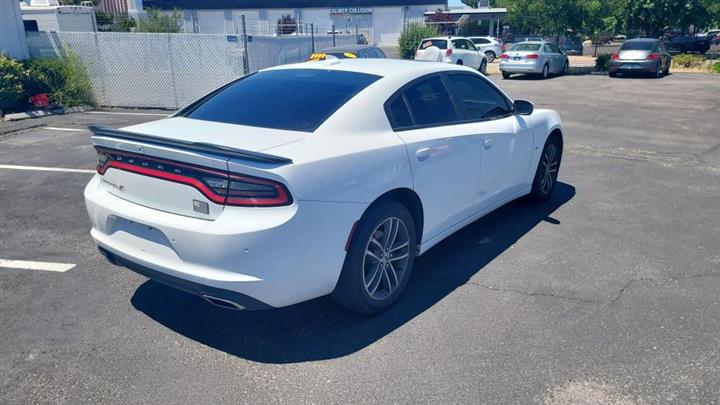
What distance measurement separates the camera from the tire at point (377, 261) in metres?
3.49

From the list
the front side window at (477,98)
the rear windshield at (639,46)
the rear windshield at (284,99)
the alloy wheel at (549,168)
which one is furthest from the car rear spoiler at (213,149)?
the rear windshield at (639,46)

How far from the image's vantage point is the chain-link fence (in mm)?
13211

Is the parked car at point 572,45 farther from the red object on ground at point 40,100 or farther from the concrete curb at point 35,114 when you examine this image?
the red object on ground at point 40,100

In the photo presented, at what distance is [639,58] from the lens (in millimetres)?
21844

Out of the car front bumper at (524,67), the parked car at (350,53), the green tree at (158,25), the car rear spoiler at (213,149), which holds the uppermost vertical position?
the green tree at (158,25)

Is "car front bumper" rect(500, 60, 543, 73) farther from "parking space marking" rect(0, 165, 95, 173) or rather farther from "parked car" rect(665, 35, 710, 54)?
"parked car" rect(665, 35, 710, 54)

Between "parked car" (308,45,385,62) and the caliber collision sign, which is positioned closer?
"parked car" (308,45,385,62)

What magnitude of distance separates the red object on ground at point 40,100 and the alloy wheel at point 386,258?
11558 millimetres

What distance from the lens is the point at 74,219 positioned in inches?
225

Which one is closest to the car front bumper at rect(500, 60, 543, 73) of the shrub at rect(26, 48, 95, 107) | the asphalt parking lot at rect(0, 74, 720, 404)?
the shrub at rect(26, 48, 95, 107)

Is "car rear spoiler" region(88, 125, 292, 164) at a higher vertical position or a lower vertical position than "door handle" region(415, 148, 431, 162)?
higher

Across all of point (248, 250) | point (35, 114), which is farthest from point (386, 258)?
point (35, 114)

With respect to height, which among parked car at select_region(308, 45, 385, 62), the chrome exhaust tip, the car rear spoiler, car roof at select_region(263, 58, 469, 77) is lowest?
the chrome exhaust tip

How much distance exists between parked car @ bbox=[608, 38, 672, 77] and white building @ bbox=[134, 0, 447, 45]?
30782mm
